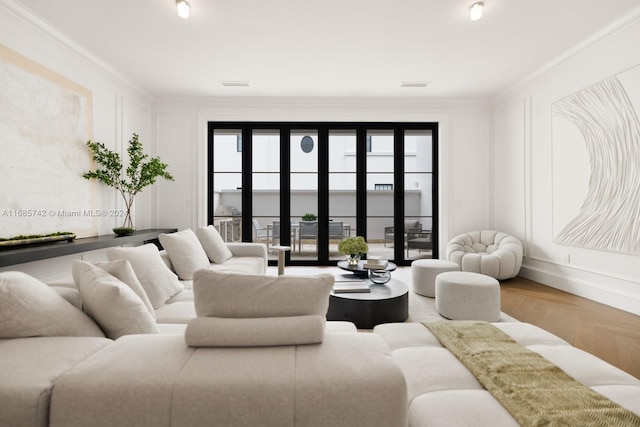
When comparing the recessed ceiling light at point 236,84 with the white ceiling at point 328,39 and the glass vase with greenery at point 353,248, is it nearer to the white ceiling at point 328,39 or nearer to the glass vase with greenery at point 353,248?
the white ceiling at point 328,39

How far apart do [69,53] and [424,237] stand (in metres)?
5.57

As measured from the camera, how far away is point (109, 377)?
94 centimetres

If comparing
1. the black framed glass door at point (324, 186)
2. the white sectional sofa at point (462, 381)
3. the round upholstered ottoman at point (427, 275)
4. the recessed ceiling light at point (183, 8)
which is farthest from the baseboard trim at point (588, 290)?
the recessed ceiling light at point (183, 8)

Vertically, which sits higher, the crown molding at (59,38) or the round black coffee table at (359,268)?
the crown molding at (59,38)

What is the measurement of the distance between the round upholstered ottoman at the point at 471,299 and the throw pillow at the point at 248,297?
2.17 m

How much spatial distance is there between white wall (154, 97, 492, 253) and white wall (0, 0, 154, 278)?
0.30 meters

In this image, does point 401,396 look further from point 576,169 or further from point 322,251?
point 322,251

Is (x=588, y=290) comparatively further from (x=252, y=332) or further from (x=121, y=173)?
(x=121, y=173)

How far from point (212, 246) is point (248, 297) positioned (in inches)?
112

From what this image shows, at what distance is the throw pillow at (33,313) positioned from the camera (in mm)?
1190

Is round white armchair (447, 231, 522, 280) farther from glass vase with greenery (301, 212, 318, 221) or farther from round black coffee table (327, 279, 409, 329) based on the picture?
glass vase with greenery (301, 212, 318, 221)

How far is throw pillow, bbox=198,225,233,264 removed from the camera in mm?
3861

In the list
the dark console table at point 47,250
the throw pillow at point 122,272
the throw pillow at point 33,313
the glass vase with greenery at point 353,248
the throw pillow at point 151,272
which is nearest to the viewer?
the throw pillow at point 33,313

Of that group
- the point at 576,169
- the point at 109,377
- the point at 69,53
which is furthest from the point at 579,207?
the point at 69,53
